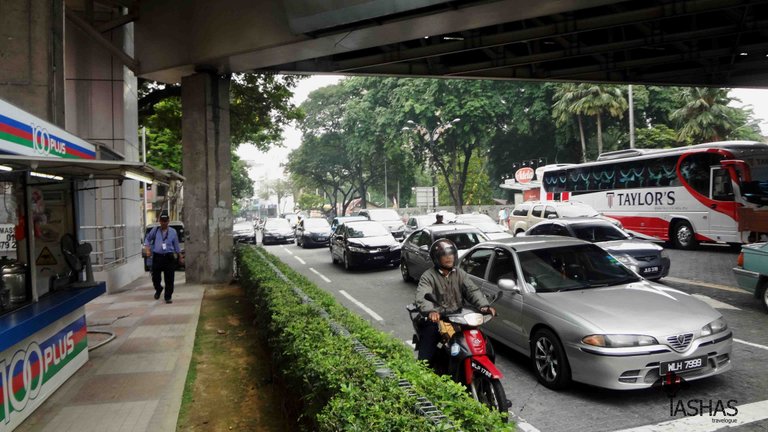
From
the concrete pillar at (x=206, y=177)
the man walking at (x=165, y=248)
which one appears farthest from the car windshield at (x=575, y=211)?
the man walking at (x=165, y=248)

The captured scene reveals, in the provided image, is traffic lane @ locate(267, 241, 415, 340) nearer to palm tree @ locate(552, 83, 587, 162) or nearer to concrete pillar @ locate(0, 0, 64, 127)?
concrete pillar @ locate(0, 0, 64, 127)

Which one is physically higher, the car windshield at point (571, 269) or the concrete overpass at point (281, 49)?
the concrete overpass at point (281, 49)

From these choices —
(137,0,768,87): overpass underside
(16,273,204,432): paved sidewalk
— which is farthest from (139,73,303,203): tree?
(16,273,204,432): paved sidewalk

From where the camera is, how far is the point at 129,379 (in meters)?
5.82

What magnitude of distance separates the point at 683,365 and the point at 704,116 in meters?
32.8

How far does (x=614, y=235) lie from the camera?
1188 cm

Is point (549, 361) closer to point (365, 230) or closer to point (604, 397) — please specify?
point (604, 397)

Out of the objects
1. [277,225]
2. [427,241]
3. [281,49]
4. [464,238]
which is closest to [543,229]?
[464,238]

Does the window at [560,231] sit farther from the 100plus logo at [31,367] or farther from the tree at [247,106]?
the tree at [247,106]

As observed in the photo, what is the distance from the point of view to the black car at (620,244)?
10469 mm

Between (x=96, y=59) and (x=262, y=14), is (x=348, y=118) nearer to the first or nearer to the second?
(x=96, y=59)

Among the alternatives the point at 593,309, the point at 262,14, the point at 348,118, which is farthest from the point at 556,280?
the point at 348,118

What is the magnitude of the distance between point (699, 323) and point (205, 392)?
5013 mm

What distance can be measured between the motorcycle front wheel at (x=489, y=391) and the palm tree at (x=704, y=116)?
3348cm
